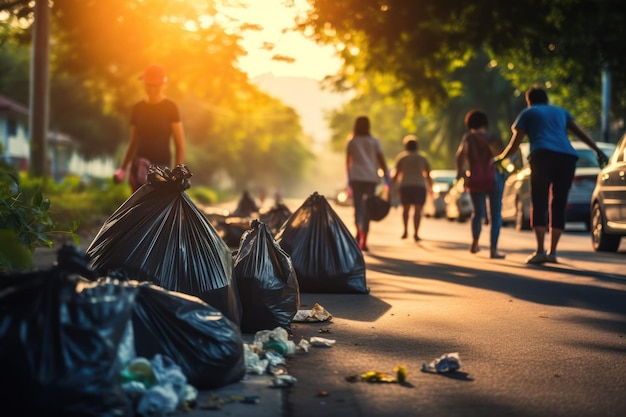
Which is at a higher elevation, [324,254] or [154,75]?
[154,75]

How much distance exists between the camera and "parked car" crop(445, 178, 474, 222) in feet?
91.9

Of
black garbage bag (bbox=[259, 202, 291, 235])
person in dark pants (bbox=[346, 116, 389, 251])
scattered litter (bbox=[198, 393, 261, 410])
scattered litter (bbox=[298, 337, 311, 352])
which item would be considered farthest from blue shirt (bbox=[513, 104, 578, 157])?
scattered litter (bbox=[198, 393, 261, 410])

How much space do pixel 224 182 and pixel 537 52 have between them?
135 metres

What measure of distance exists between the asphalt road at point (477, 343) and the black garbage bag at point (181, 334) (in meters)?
→ 0.38

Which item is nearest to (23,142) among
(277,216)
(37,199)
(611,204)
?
(277,216)

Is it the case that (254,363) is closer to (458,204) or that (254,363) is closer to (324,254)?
(324,254)

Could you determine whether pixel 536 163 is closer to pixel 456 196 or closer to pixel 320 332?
pixel 320 332

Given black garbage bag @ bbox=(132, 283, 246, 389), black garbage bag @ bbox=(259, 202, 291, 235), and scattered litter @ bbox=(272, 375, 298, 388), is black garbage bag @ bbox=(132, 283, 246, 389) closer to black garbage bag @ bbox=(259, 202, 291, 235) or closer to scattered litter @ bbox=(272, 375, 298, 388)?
scattered litter @ bbox=(272, 375, 298, 388)

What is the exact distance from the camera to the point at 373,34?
21.1 m

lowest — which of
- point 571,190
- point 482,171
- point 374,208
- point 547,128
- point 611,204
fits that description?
point 374,208

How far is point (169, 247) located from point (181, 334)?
137 cm

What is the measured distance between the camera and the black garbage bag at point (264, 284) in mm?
6691

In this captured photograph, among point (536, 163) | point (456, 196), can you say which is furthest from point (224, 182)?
point (536, 163)

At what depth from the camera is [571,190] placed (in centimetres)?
1980
